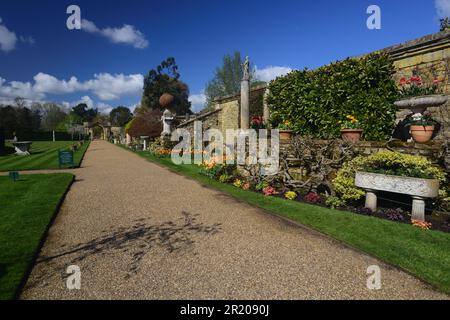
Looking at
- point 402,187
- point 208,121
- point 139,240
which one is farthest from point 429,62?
point 208,121

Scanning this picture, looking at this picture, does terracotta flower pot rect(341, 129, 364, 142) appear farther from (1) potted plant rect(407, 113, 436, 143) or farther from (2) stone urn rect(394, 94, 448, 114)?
(1) potted plant rect(407, 113, 436, 143)

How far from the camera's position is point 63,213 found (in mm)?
7047

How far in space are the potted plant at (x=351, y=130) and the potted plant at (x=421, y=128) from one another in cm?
155

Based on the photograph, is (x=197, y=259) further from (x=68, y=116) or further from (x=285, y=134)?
(x=68, y=116)

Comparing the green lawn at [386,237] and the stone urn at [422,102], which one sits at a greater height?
the stone urn at [422,102]

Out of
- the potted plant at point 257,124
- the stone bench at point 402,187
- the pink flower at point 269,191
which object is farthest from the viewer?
the potted plant at point 257,124

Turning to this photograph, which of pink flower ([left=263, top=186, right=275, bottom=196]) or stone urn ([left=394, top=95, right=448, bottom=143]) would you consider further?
pink flower ([left=263, top=186, right=275, bottom=196])

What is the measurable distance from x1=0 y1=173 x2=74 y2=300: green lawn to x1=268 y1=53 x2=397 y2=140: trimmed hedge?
862 cm

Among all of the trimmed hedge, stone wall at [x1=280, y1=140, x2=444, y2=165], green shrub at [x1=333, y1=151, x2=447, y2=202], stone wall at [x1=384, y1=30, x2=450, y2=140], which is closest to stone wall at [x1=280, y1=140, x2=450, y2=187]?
stone wall at [x1=280, y1=140, x2=444, y2=165]

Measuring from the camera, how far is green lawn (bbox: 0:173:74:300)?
3.93m

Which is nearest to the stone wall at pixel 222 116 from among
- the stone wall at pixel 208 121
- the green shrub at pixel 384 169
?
the stone wall at pixel 208 121

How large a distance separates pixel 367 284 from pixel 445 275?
4.03 ft

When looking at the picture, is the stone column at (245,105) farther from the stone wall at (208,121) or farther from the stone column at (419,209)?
the stone wall at (208,121)

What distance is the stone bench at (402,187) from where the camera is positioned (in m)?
5.79
